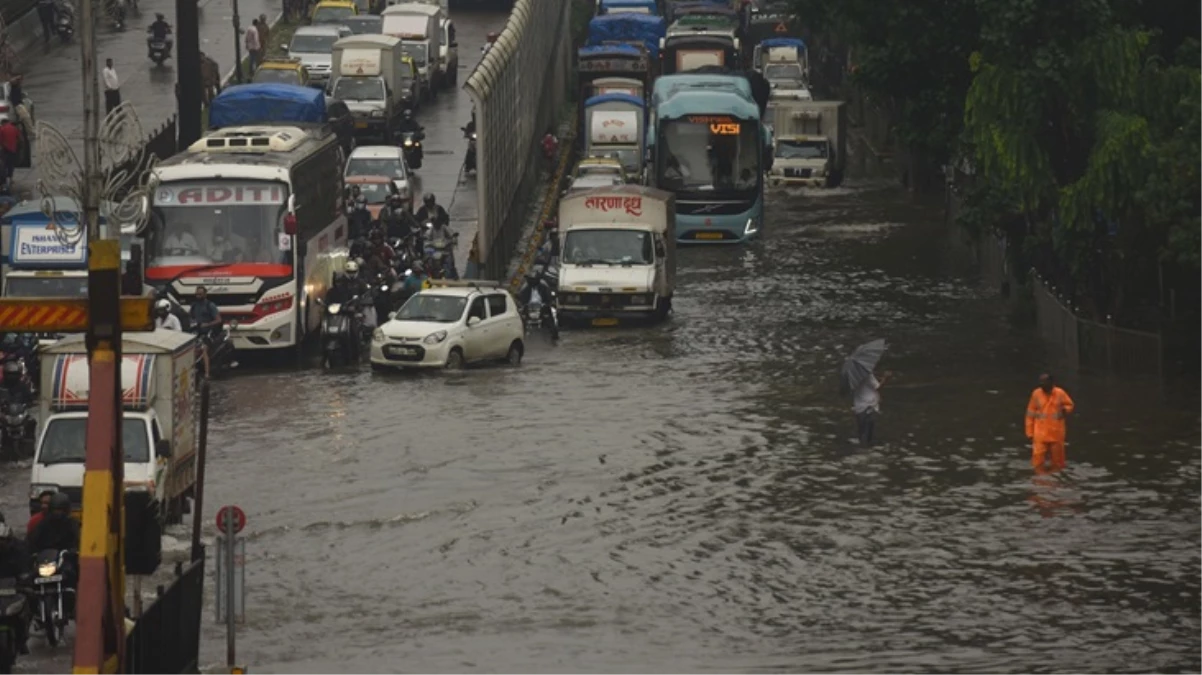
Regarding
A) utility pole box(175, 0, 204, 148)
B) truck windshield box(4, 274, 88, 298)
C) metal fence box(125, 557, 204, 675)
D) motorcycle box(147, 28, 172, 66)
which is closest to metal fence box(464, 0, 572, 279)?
utility pole box(175, 0, 204, 148)

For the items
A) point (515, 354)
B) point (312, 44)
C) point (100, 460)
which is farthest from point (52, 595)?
point (312, 44)

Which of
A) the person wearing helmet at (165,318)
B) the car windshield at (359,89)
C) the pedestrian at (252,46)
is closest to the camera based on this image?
the person wearing helmet at (165,318)

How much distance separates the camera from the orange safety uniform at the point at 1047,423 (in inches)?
1273

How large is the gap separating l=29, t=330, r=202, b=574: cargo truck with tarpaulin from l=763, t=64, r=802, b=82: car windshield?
51.4m

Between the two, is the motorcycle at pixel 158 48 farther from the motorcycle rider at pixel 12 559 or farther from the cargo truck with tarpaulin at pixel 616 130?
the motorcycle rider at pixel 12 559

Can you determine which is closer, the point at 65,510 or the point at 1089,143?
the point at 65,510

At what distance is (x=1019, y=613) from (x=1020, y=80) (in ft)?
59.3

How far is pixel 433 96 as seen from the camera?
255ft

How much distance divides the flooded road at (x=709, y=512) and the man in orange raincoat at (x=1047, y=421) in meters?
0.50

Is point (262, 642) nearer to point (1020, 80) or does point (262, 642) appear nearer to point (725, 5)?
point (1020, 80)

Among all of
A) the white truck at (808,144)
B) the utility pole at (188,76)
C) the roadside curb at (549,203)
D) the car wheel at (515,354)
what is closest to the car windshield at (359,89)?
the roadside curb at (549,203)

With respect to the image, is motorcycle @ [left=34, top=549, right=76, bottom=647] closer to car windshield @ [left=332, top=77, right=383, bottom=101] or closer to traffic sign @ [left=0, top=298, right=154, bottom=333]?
traffic sign @ [left=0, top=298, right=154, bottom=333]

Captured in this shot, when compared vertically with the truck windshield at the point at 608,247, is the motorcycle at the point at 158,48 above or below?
above

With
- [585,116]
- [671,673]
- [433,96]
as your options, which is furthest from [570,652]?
[433,96]
